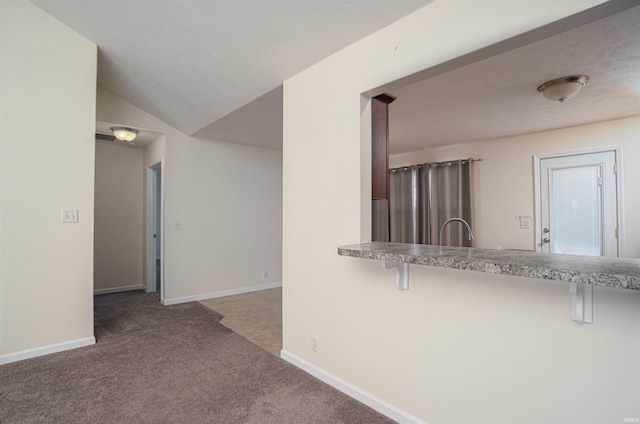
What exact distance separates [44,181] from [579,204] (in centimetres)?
524

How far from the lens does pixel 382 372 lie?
1994 millimetres

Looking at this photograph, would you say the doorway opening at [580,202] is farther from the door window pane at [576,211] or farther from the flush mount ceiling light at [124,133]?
the flush mount ceiling light at [124,133]

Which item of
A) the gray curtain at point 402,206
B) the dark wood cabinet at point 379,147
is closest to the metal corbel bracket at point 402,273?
the dark wood cabinet at point 379,147

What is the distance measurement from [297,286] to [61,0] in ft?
9.79

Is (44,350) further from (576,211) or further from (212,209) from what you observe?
(576,211)

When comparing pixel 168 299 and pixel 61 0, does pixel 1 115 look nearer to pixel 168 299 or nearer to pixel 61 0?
pixel 61 0

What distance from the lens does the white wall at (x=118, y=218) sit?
509 centimetres

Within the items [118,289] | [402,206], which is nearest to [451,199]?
[402,206]

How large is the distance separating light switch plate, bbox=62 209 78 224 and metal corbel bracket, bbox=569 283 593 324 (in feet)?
12.0

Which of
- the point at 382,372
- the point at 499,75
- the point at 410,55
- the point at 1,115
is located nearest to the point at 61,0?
the point at 1,115

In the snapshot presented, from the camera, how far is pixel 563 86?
234 centimetres

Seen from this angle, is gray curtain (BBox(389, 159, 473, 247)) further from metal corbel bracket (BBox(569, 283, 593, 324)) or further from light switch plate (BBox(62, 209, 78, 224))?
light switch plate (BBox(62, 209, 78, 224))

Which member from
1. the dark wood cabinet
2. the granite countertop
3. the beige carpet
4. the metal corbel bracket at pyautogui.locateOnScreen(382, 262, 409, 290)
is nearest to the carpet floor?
the beige carpet

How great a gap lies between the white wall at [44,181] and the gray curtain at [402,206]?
4047 millimetres
